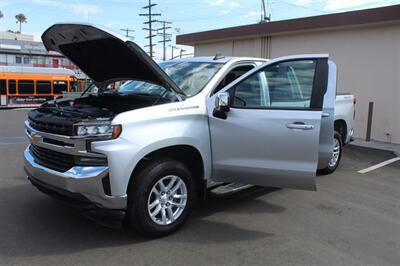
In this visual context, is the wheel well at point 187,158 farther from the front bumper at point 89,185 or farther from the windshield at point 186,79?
the windshield at point 186,79

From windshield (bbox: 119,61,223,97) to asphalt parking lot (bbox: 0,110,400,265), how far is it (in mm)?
1579

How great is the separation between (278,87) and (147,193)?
2047mm

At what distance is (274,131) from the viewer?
449 cm

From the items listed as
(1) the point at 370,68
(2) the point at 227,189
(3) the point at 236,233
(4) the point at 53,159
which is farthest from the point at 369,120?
(4) the point at 53,159

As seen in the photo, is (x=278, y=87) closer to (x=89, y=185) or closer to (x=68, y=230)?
(x=89, y=185)

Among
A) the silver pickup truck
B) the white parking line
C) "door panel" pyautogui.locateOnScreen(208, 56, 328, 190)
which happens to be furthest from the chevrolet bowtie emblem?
the white parking line

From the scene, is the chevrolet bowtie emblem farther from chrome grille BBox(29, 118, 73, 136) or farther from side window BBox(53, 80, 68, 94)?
side window BBox(53, 80, 68, 94)

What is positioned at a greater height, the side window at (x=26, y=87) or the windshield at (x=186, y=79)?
the windshield at (x=186, y=79)

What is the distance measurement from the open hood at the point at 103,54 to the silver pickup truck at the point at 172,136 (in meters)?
0.02

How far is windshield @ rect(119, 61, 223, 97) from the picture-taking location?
4957 mm

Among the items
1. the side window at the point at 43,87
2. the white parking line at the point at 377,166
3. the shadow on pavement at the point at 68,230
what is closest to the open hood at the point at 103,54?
the shadow on pavement at the point at 68,230

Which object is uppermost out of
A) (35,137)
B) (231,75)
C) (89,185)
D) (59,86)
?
(231,75)

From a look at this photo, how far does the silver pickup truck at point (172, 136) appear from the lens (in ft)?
12.7

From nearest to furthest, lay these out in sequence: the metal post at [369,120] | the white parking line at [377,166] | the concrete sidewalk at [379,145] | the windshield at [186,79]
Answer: the windshield at [186,79] → the white parking line at [377,166] → the concrete sidewalk at [379,145] → the metal post at [369,120]
